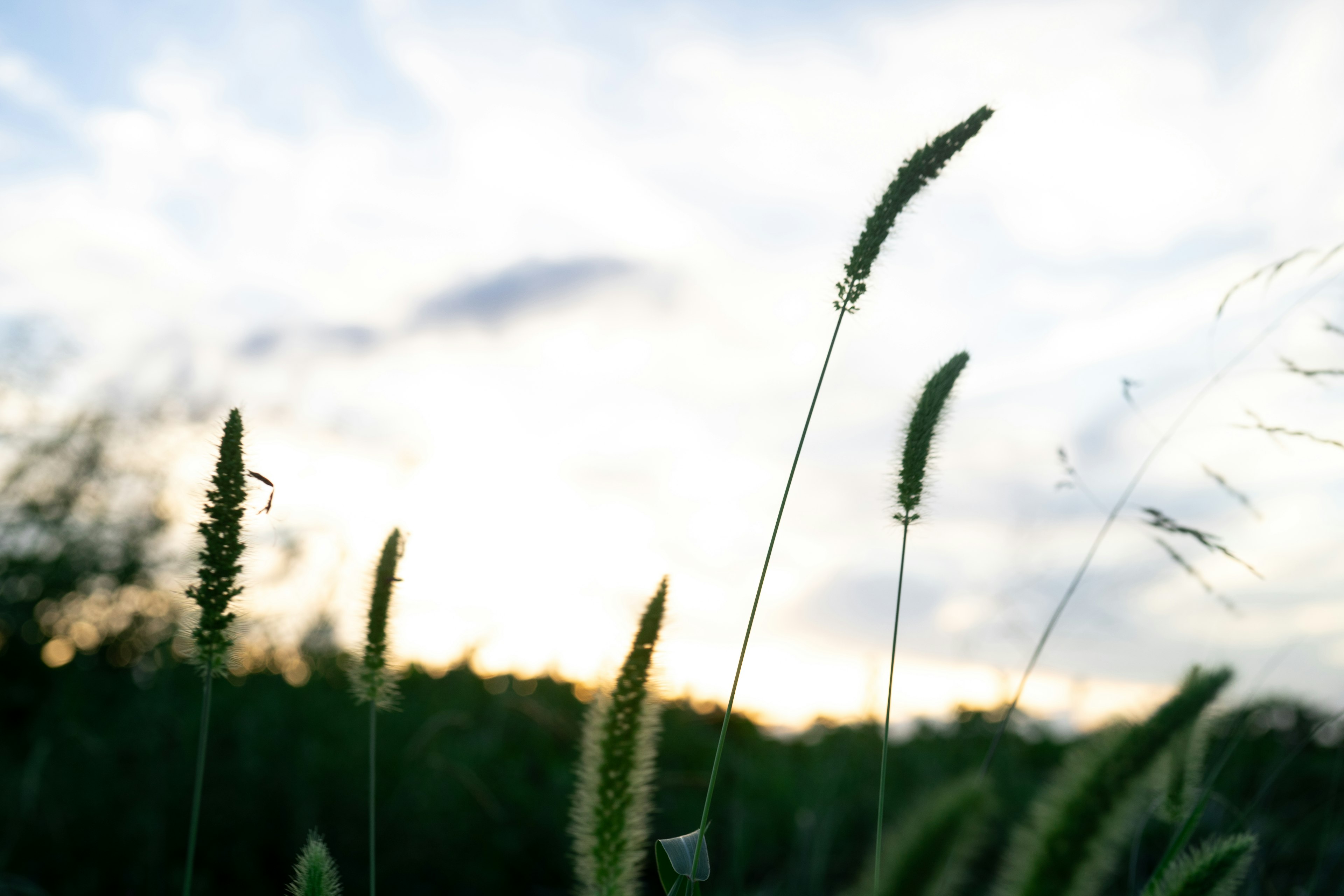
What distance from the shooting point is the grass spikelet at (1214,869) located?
4.40ft

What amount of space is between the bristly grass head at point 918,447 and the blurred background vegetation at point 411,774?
128 cm

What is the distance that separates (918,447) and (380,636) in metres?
0.91

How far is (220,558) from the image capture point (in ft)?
4.03

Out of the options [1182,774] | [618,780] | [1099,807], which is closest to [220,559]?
[618,780]

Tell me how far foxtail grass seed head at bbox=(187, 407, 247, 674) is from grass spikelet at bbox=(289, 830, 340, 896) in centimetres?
26

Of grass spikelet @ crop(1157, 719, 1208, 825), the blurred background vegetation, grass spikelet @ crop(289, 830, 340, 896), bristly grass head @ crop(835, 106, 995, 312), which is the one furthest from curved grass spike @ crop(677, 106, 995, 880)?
the blurred background vegetation

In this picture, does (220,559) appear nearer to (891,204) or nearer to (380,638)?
(380,638)

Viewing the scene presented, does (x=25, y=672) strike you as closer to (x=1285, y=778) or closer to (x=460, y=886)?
(x=460, y=886)

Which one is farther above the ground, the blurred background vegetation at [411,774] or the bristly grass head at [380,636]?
the bristly grass head at [380,636]

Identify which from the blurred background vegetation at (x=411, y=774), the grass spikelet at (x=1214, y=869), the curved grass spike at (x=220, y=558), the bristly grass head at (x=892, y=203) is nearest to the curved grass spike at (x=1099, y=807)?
the grass spikelet at (x=1214, y=869)

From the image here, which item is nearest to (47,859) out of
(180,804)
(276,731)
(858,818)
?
(180,804)

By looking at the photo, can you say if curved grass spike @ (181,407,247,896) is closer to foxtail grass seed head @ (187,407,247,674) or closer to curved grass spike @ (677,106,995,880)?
foxtail grass seed head @ (187,407,247,674)

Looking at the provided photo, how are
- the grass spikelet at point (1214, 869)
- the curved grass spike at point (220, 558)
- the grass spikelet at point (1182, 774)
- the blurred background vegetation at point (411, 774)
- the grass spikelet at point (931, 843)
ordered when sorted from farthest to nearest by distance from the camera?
the blurred background vegetation at point (411, 774) → the grass spikelet at point (1182, 774) → the grass spikelet at point (931, 843) → the grass spikelet at point (1214, 869) → the curved grass spike at point (220, 558)

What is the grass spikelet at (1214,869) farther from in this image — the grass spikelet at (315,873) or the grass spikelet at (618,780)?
the grass spikelet at (315,873)
